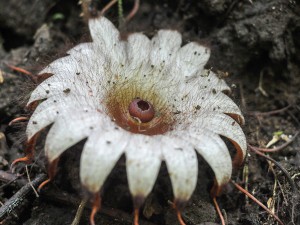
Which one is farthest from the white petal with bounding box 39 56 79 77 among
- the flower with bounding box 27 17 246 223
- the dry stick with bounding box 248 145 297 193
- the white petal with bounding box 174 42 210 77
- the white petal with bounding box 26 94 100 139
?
the dry stick with bounding box 248 145 297 193

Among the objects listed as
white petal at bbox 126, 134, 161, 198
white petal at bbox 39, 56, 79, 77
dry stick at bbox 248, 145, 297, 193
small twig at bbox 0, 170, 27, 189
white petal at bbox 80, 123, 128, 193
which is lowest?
dry stick at bbox 248, 145, 297, 193

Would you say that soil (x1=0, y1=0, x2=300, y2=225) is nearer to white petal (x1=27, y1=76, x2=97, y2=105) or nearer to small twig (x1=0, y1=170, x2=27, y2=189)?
small twig (x1=0, y1=170, x2=27, y2=189)

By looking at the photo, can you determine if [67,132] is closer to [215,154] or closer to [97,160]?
[97,160]

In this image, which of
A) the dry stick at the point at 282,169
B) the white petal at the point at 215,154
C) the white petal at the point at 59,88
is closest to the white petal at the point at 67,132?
the white petal at the point at 59,88

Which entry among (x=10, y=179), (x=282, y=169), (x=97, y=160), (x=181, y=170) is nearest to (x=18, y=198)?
(x=10, y=179)

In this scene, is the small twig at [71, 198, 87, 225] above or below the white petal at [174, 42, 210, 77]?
below

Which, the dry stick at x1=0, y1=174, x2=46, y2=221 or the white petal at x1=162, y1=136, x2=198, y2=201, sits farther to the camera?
the dry stick at x1=0, y1=174, x2=46, y2=221

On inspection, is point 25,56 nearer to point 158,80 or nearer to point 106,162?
point 158,80

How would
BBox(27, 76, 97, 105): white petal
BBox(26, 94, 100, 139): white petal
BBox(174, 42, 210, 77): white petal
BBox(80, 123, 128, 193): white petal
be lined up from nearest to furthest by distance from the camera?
BBox(80, 123, 128, 193): white petal
BBox(26, 94, 100, 139): white petal
BBox(27, 76, 97, 105): white petal
BBox(174, 42, 210, 77): white petal

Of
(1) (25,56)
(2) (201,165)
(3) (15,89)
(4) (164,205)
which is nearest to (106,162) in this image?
(4) (164,205)
